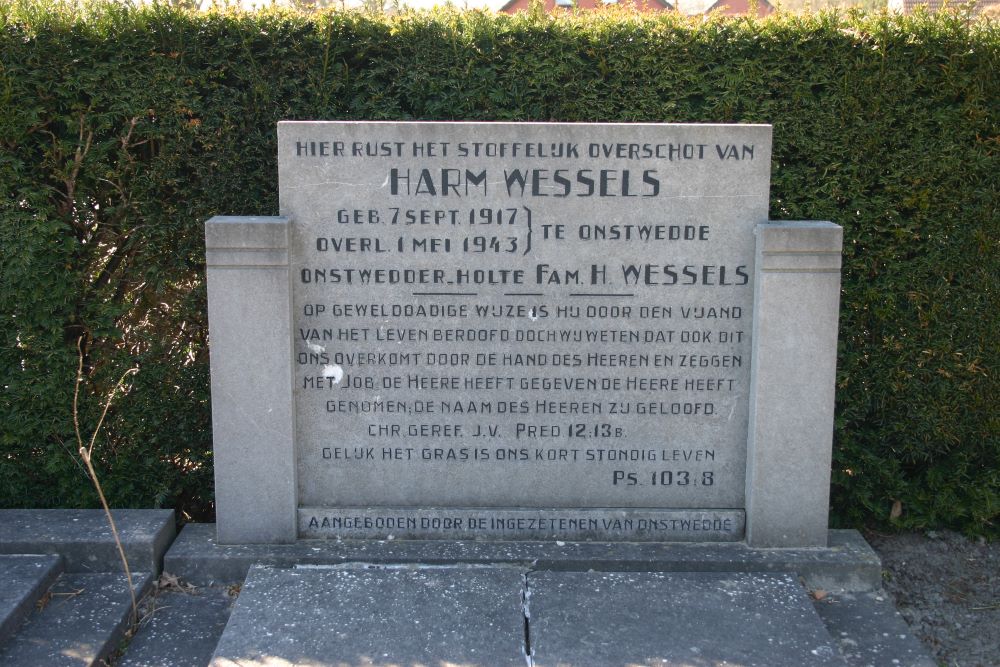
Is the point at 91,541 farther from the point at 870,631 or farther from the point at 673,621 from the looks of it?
the point at 870,631

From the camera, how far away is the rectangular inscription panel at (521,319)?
4145mm

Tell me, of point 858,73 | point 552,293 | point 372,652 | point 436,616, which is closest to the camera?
point 372,652

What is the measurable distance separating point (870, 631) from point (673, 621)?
884 mm

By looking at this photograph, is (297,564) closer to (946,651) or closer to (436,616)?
(436,616)

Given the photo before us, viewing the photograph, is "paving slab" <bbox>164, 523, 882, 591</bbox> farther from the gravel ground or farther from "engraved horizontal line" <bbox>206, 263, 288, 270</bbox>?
"engraved horizontal line" <bbox>206, 263, 288, 270</bbox>

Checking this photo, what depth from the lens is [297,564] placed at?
4.07 meters

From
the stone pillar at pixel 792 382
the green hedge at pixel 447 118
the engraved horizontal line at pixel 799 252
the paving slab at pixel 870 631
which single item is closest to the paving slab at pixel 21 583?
the green hedge at pixel 447 118

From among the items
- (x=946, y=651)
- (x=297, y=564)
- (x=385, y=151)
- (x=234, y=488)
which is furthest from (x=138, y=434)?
(x=946, y=651)

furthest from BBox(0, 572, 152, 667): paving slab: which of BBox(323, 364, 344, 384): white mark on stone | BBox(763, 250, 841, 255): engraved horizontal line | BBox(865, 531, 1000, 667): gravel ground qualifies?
BBox(865, 531, 1000, 667): gravel ground

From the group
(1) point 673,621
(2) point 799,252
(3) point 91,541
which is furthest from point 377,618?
(2) point 799,252

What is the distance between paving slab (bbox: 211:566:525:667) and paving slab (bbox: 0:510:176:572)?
600 mm

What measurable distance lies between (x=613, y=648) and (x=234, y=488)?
1.91 m

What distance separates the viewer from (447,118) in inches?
188

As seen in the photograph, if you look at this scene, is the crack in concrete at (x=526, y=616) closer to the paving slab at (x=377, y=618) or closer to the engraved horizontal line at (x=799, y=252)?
the paving slab at (x=377, y=618)
